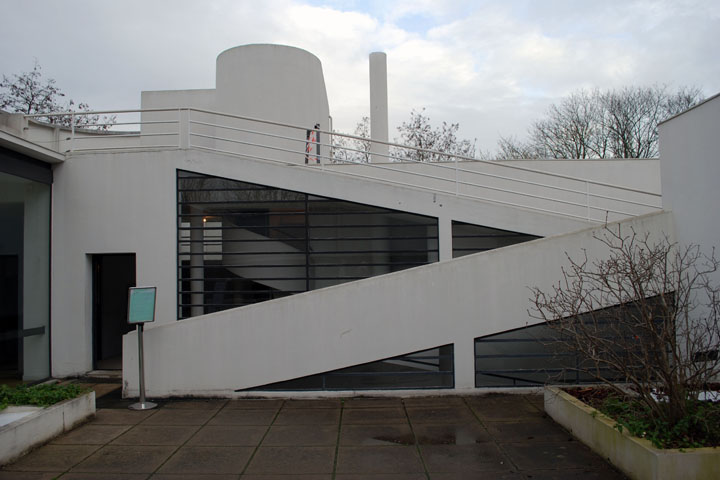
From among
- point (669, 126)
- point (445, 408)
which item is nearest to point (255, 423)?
point (445, 408)

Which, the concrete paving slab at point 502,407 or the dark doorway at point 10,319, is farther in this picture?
the dark doorway at point 10,319

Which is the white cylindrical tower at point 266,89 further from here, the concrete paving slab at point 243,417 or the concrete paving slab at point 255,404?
the concrete paving slab at point 243,417

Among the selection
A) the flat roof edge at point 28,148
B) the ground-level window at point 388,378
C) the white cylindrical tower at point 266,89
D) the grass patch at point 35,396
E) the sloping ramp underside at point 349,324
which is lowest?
the ground-level window at point 388,378

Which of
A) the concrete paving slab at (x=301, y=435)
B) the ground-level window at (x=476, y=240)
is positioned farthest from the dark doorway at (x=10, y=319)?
the ground-level window at (x=476, y=240)

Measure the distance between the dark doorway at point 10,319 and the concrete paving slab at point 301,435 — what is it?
4.84 m

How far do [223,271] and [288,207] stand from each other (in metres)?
2.42

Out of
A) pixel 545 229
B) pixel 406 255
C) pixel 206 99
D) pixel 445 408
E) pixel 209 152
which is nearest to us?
pixel 445 408

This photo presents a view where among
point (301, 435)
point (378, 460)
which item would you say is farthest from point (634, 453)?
point (301, 435)

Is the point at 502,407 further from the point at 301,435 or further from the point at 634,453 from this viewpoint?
the point at 301,435

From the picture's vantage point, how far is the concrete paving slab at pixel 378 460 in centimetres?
503

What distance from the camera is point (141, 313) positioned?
291 inches

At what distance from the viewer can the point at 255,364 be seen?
7773mm

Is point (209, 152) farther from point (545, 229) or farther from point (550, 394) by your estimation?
point (550, 394)

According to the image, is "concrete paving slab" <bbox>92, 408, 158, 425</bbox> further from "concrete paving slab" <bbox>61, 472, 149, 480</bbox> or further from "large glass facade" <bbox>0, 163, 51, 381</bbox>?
"large glass facade" <bbox>0, 163, 51, 381</bbox>
